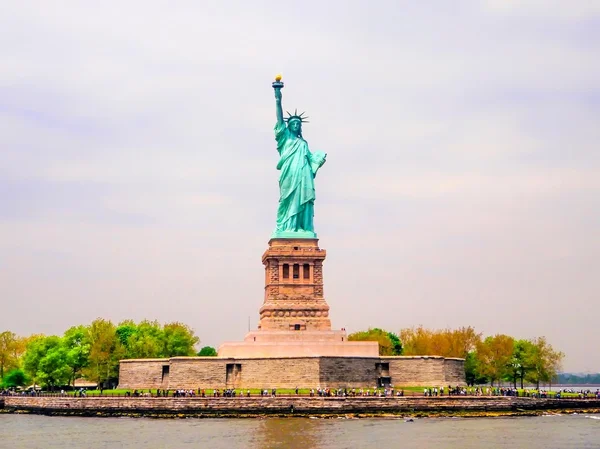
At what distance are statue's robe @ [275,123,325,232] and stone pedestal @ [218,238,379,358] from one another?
195 cm

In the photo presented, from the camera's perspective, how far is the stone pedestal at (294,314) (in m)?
A: 62.0

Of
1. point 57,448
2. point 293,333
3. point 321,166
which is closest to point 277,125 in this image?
point 321,166

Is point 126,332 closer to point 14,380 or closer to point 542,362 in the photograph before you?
point 14,380

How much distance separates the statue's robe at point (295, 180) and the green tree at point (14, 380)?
2912cm

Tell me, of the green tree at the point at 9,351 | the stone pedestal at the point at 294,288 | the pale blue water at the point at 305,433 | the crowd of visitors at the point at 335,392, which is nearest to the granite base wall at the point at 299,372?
the crowd of visitors at the point at 335,392

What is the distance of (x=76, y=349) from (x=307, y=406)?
2826 cm

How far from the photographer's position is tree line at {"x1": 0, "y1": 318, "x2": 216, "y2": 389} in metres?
73.4

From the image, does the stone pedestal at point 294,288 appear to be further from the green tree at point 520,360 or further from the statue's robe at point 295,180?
the green tree at point 520,360

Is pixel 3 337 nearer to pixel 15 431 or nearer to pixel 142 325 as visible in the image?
pixel 142 325

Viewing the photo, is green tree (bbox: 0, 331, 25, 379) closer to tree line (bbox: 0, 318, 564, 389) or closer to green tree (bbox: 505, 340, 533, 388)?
tree line (bbox: 0, 318, 564, 389)

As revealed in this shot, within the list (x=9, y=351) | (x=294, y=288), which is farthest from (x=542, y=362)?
(x=9, y=351)

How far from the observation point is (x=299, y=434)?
43656mm

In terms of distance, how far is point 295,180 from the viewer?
69.1m

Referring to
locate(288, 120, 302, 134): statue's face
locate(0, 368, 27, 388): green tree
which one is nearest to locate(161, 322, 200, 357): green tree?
locate(0, 368, 27, 388): green tree
